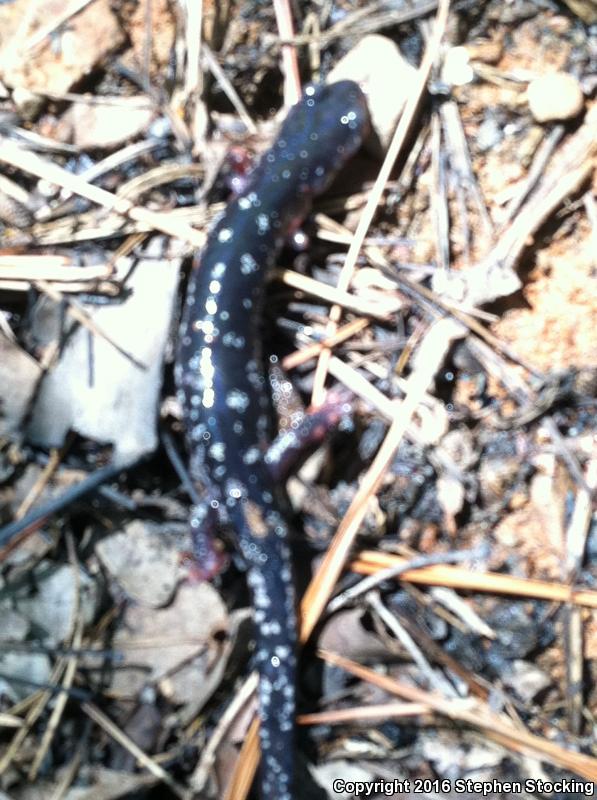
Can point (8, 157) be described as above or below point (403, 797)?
above

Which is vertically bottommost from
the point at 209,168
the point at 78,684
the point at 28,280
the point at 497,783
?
the point at 497,783

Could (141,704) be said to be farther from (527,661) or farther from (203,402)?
(527,661)

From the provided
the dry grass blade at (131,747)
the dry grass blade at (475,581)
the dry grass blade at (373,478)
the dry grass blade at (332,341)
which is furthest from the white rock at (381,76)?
the dry grass blade at (131,747)

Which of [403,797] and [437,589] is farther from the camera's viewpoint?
[437,589]

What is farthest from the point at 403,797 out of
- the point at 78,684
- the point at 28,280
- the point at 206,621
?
the point at 28,280

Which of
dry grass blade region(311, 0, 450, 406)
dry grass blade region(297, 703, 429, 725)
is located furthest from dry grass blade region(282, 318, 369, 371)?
dry grass blade region(297, 703, 429, 725)

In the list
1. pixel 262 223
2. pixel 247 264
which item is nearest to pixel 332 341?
pixel 247 264

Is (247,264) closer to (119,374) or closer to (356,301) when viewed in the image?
(356,301)
